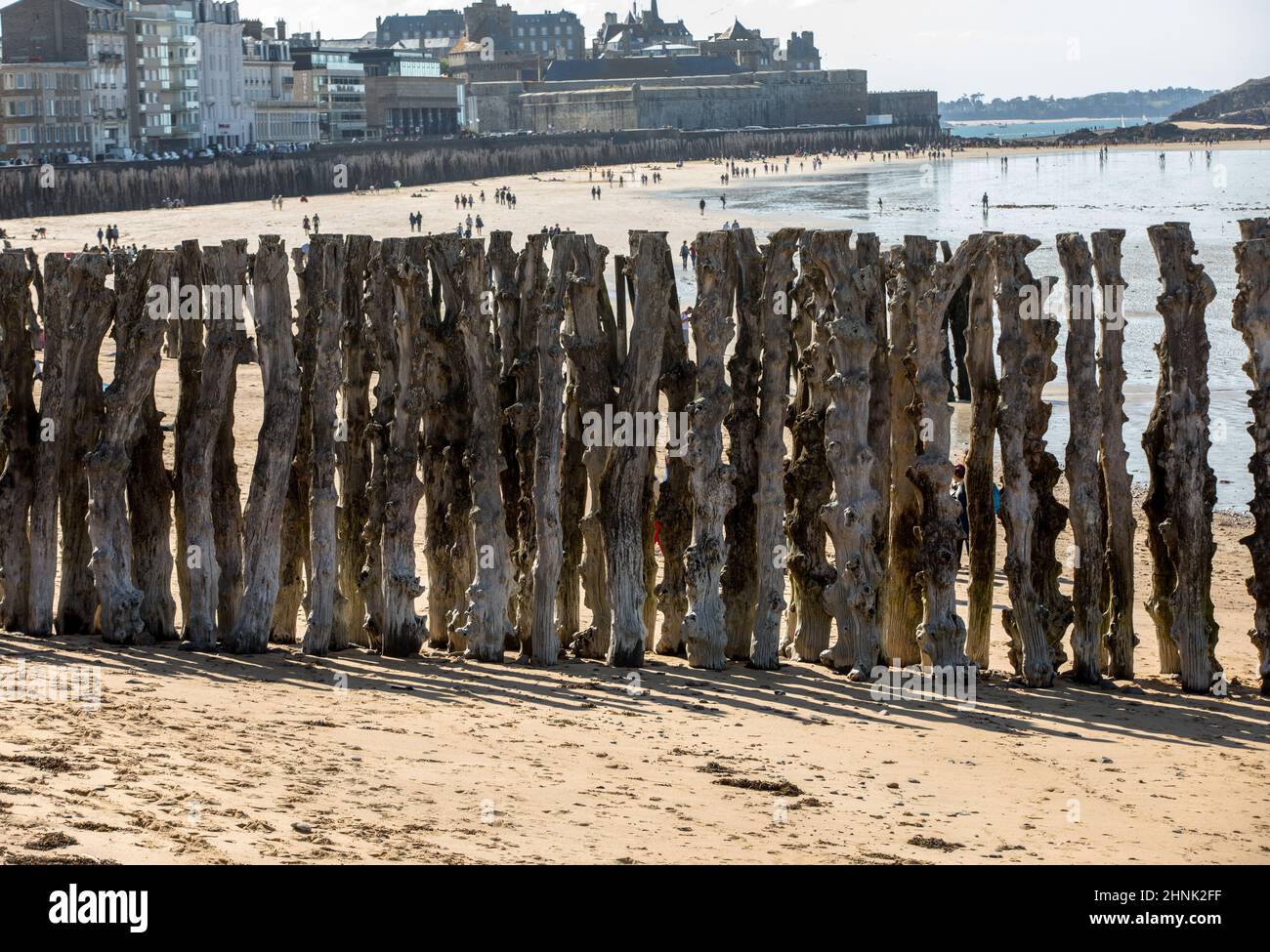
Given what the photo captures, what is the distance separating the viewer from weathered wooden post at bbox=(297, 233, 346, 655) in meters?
9.78

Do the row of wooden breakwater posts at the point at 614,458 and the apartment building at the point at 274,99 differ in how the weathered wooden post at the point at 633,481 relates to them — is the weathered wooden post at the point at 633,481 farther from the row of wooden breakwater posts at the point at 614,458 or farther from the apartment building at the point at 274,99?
the apartment building at the point at 274,99

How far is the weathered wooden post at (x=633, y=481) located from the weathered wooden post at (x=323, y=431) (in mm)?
1648

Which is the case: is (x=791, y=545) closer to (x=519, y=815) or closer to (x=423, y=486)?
(x=423, y=486)

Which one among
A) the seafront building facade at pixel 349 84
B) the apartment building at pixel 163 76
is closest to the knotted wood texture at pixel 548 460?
the seafront building facade at pixel 349 84

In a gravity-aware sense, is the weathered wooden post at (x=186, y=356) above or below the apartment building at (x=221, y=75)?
below

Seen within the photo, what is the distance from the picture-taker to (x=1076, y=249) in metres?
9.79

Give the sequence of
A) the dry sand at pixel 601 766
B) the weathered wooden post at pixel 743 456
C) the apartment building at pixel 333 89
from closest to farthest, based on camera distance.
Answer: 1. the dry sand at pixel 601 766
2. the weathered wooden post at pixel 743 456
3. the apartment building at pixel 333 89

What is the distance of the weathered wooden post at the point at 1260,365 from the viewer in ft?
31.5

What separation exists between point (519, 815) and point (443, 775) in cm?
68

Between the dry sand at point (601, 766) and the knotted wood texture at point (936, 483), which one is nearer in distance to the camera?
the dry sand at point (601, 766)

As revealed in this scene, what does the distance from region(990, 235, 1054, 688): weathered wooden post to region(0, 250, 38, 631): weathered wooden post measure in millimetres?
5945

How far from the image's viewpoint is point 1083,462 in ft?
31.6

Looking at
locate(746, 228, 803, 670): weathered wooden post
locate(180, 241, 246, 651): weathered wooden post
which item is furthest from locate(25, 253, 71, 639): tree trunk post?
locate(746, 228, 803, 670): weathered wooden post
